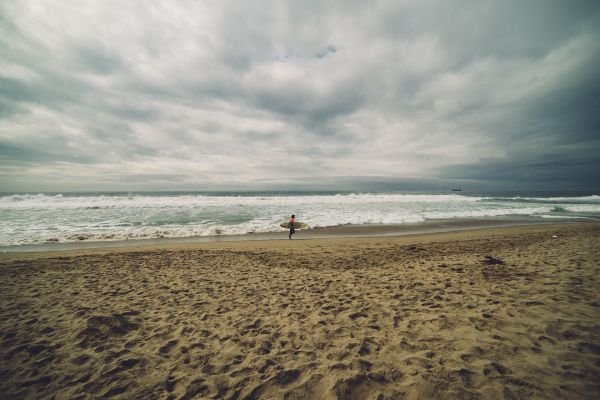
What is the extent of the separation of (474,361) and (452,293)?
2599 mm

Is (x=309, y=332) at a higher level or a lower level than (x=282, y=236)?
A: higher

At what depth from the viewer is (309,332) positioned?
4367 millimetres

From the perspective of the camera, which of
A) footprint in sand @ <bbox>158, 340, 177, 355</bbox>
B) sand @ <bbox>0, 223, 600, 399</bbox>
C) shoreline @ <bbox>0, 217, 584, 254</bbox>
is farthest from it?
shoreline @ <bbox>0, 217, 584, 254</bbox>

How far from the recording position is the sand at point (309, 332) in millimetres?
3105

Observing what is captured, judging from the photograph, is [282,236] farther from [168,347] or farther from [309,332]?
[168,347]

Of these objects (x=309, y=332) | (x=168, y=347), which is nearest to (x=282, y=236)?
(x=309, y=332)

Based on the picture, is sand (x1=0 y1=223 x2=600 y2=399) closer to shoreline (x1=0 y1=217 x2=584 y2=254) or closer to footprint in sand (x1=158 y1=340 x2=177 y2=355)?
footprint in sand (x1=158 y1=340 x2=177 y2=355)

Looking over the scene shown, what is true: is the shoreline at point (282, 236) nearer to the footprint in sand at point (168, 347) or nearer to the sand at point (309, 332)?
the sand at point (309, 332)

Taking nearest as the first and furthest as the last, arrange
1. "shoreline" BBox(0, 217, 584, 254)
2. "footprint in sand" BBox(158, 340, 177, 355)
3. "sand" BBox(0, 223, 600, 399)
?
"sand" BBox(0, 223, 600, 399), "footprint in sand" BBox(158, 340, 177, 355), "shoreline" BBox(0, 217, 584, 254)

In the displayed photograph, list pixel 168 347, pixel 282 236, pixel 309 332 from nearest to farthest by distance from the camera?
pixel 168 347, pixel 309 332, pixel 282 236

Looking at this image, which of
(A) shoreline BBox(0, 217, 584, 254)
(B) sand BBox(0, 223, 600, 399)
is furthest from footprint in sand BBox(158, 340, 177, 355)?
(A) shoreline BBox(0, 217, 584, 254)

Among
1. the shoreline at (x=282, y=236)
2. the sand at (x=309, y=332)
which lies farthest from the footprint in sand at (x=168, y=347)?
the shoreline at (x=282, y=236)

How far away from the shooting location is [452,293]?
5613 mm

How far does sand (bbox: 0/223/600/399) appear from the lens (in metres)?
3.11
